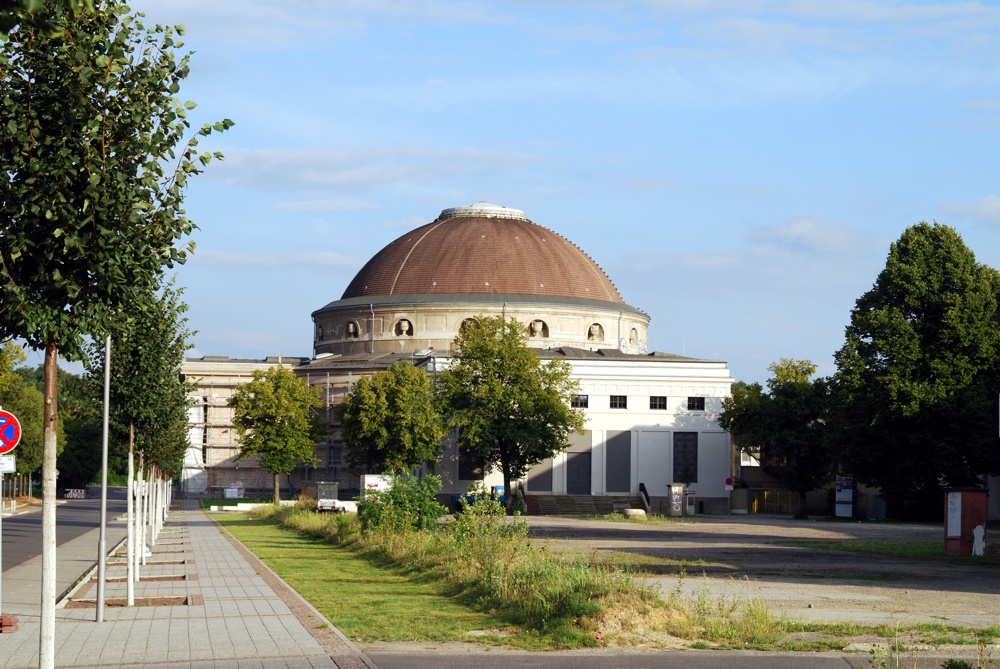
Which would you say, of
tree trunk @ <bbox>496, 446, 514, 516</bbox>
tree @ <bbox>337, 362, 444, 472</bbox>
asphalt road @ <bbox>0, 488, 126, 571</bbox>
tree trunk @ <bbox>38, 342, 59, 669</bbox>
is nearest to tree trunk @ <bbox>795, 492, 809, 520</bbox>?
tree trunk @ <bbox>496, 446, 514, 516</bbox>

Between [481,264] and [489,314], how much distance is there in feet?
21.8

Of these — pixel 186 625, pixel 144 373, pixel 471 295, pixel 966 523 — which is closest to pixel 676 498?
pixel 966 523

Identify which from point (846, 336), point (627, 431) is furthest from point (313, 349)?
point (846, 336)

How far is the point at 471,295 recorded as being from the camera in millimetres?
113188

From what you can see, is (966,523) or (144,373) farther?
(966,523)

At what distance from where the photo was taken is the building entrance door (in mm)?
84750

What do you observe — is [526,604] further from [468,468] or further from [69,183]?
[468,468]

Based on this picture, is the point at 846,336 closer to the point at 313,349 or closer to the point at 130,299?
the point at 130,299

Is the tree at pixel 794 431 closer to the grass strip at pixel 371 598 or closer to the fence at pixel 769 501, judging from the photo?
the fence at pixel 769 501

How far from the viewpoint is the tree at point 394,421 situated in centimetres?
8244

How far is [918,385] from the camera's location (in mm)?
59969

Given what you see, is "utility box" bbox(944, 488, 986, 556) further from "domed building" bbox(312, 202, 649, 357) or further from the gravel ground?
"domed building" bbox(312, 202, 649, 357)

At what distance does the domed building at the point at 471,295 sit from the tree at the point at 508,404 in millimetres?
28400

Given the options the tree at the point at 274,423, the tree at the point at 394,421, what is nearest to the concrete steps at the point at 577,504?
the tree at the point at 394,421
